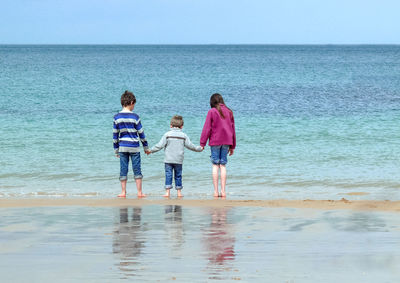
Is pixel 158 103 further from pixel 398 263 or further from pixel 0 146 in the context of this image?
pixel 398 263

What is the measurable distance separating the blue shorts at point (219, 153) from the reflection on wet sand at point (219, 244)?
195 cm

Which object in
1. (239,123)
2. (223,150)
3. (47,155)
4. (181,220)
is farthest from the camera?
(239,123)

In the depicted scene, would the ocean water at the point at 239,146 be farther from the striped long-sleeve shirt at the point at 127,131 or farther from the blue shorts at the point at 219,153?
the striped long-sleeve shirt at the point at 127,131

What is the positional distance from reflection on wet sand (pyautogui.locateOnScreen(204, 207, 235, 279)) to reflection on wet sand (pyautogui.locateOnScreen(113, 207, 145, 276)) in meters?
0.58

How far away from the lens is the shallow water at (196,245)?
4.80 m

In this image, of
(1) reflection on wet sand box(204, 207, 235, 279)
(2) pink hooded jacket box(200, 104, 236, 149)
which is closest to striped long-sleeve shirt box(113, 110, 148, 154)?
(2) pink hooded jacket box(200, 104, 236, 149)

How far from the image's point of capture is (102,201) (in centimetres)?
891

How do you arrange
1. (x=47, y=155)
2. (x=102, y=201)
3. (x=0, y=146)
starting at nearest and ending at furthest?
(x=102, y=201)
(x=47, y=155)
(x=0, y=146)

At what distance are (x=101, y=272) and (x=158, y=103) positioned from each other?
28382 millimetres

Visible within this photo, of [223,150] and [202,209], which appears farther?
[223,150]

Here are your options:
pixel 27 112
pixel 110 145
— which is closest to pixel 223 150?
pixel 110 145

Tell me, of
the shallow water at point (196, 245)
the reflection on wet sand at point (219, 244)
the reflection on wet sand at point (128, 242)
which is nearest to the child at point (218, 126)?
the shallow water at point (196, 245)

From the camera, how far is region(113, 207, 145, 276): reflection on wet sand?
505 centimetres

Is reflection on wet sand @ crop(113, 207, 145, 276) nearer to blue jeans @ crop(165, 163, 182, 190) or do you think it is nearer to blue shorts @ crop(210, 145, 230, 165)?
blue jeans @ crop(165, 163, 182, 190)
